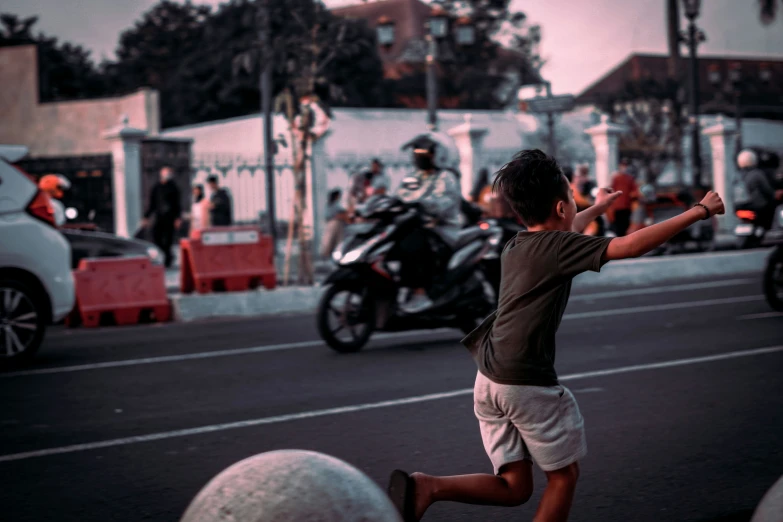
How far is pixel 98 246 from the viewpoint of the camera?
45.5 feet

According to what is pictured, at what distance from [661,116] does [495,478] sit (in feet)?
132

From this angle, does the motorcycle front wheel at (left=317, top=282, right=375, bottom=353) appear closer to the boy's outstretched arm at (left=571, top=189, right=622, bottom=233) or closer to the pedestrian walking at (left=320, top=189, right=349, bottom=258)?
the boy's outstretched arm at (left=571, top=189, right=622, bottom=233)

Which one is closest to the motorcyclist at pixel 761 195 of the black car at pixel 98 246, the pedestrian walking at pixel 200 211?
the black car at pixel 98 246

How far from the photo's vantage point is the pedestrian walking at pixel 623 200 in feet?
62.6

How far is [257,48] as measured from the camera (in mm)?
15016

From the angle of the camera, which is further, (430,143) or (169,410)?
(430,143)

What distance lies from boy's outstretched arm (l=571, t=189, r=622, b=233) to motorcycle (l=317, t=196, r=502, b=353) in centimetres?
537

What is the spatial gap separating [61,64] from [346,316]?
45845 millimetres

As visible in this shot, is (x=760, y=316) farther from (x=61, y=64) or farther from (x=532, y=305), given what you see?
(x=61, y=64)

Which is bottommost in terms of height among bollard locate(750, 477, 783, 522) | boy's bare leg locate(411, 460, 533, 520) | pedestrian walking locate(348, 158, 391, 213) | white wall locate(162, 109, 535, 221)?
boy's bare leg locate(411, 460, 533, 520)

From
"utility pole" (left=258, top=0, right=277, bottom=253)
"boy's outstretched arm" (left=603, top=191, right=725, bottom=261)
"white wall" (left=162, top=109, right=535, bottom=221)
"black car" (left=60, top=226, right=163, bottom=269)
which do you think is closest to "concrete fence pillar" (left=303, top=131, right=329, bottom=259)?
"utility pole" (left=258, top=0, right=277, bottom=253)

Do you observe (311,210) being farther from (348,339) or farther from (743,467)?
(743,467)

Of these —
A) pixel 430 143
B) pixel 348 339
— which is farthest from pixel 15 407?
pixel 430 143

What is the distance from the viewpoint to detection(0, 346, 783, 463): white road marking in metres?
5.85
